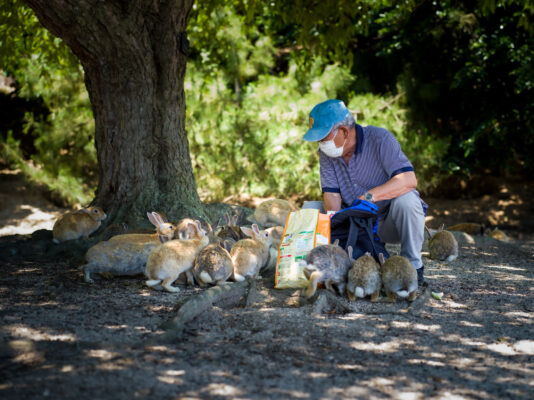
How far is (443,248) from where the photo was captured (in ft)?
20.1

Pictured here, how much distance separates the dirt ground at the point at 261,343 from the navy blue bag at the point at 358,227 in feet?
2.20

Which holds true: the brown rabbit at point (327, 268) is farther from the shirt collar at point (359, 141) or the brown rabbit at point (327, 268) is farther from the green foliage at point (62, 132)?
the green foliage at point (62, 132)

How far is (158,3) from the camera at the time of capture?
616 cm

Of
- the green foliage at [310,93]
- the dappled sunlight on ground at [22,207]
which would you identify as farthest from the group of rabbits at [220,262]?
the dappled sunlight on ground at [22,207]

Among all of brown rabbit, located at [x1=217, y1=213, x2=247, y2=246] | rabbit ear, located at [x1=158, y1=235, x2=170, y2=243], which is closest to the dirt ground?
rabbit ear, located at [x1=158, y1=235, x2=170, y2=243]

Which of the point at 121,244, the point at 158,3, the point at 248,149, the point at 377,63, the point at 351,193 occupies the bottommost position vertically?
the point at 121,244

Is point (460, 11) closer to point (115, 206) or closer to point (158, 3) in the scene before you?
point (158, 3)

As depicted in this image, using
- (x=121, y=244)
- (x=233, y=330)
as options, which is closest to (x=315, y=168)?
(x=121, y=244)

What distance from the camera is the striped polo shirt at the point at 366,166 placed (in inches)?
189

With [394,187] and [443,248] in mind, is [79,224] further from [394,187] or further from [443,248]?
[443,248]

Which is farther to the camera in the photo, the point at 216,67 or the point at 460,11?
the point at 216,67

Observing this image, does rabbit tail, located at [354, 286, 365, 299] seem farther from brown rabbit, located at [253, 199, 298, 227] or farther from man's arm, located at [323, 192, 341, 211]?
brown rabbit, located at [253, 199, 298, 227]

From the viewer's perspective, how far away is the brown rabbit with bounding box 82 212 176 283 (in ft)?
15.6

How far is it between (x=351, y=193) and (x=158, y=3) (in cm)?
317
